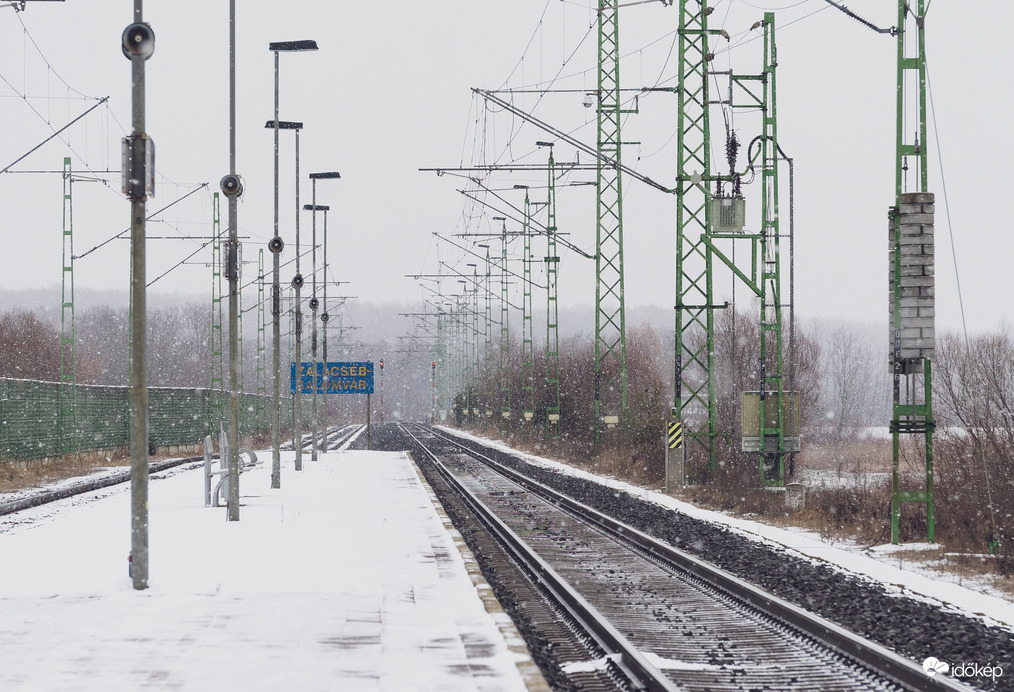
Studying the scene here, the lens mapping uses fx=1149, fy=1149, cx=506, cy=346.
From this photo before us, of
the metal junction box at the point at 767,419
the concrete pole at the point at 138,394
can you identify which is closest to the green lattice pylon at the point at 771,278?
the metal junction box at the point at 767,419

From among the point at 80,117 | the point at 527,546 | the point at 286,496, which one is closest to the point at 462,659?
the point at 527,546

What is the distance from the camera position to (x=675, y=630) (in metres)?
10.7

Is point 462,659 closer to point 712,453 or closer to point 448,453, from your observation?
point 712,453

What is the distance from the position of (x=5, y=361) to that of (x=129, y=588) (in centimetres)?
6845

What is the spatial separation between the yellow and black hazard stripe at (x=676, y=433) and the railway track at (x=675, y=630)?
8640mm

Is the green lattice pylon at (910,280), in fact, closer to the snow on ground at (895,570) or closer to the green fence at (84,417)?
the snow on ground at (895,570)

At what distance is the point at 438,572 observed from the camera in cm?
1368

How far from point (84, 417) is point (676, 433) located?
2406 cm

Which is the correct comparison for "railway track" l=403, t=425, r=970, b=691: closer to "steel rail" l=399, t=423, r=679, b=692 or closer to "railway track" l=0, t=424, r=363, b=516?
"steel rail" l=399, t=423, r=679, b=692

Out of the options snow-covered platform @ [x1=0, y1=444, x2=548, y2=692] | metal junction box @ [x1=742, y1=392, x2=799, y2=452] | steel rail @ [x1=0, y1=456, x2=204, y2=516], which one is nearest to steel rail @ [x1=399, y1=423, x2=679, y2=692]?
snow-covered platform @ [x1=0, y1=444, x2=548, y2=692]

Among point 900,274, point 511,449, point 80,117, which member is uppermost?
point 80,117

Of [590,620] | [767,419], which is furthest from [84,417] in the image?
[590,620]

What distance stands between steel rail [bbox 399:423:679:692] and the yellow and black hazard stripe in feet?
24.9

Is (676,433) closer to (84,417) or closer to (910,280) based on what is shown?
(910,280)
